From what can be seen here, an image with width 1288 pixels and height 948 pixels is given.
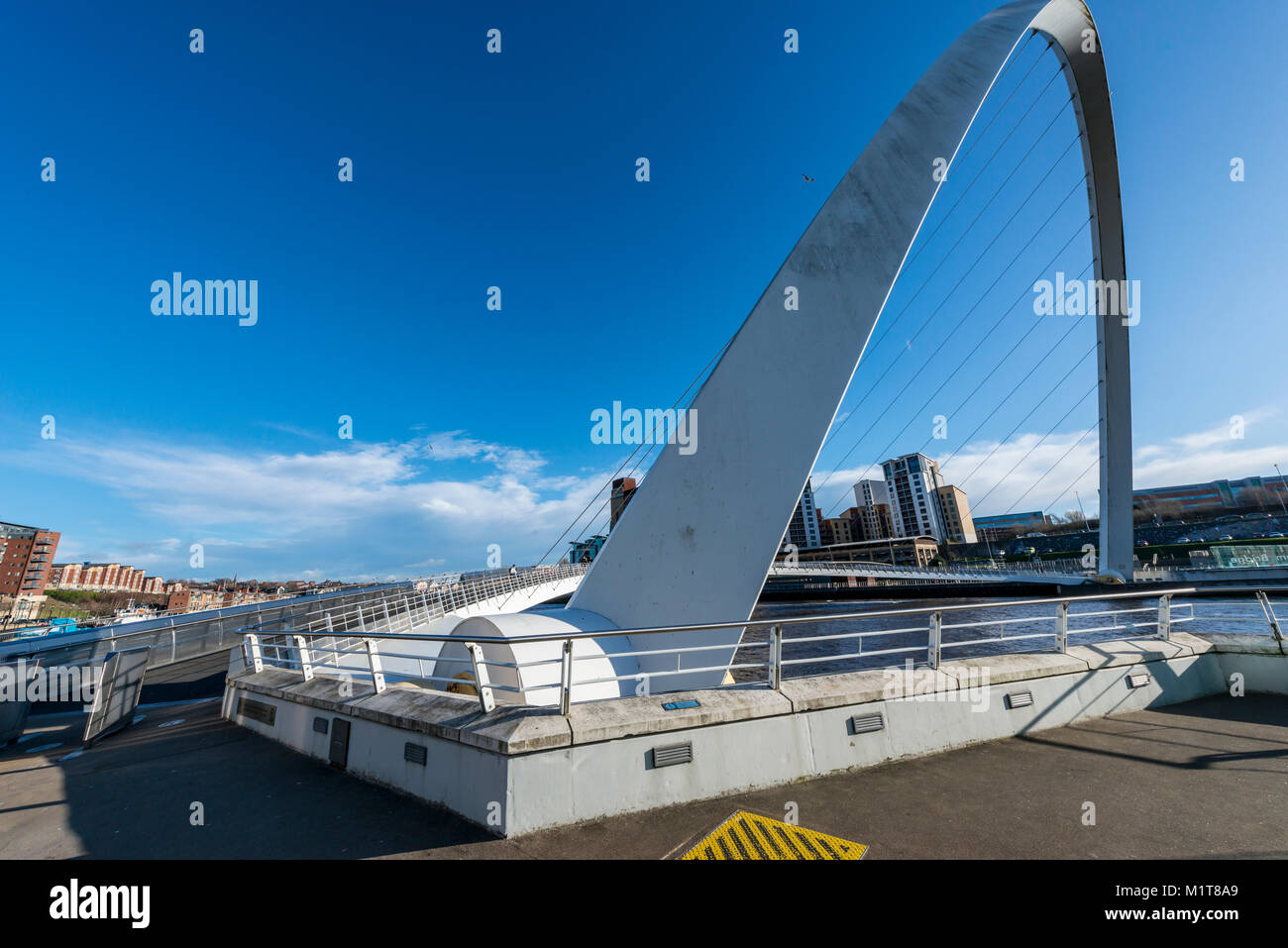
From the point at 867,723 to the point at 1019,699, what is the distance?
2.03 metres

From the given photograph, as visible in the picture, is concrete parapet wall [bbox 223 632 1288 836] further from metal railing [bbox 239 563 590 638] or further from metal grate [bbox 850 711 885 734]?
metal railing [bbox 239 563 590 638]

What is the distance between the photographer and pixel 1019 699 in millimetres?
5484

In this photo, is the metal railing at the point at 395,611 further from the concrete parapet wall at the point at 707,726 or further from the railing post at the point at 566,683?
the railing post at the point at 566,683

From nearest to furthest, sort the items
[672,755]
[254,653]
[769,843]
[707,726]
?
[769,843]
[672,755]
[707,726]
[254,653]

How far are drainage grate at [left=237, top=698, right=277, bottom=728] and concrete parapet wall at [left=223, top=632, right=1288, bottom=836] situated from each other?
2.22ft

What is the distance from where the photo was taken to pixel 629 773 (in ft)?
13.2

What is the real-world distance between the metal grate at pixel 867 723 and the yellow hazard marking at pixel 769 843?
1.36 meters

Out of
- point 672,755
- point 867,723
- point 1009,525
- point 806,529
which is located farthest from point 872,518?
point 672,755

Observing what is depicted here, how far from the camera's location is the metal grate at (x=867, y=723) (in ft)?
15.6

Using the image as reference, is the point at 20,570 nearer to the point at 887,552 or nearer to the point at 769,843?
the point at 769,843

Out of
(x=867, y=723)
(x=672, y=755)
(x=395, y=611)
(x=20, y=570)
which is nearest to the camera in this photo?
(x=672, y=755)

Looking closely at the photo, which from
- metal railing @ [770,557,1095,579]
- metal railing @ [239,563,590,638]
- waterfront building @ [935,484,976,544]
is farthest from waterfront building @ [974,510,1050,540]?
metal railing @ [239,563,590,638]
